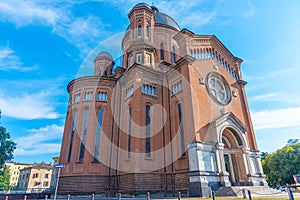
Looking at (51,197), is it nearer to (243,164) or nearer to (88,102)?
(88,102)

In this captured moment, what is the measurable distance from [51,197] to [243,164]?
19.3m

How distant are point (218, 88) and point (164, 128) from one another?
730 cm

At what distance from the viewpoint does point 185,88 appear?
1728 cm

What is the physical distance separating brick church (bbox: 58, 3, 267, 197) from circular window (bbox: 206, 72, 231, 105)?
11cm

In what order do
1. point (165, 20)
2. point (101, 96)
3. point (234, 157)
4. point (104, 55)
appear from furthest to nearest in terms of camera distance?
1. point (104, 55)
2. point (165, 20)
3. point (101, 96)
4. point (234, 157)

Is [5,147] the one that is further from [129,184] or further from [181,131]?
[181,131]

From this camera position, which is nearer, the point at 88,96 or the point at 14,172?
the point at 88,96

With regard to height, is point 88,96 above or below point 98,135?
above

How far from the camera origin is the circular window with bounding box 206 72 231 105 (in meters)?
19.3

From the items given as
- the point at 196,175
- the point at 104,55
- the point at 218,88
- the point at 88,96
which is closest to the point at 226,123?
the point at 218,88

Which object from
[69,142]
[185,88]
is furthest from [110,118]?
[185,88]

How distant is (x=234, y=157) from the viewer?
1877cm

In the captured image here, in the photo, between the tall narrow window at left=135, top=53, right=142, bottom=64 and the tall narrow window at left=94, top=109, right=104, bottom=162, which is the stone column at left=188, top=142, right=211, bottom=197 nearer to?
the tall narrow window at left=94, top=109, right=104, bottom=162

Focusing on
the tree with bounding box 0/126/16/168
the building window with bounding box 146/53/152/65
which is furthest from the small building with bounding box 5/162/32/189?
the building window with bounding box 146/53/152/65
